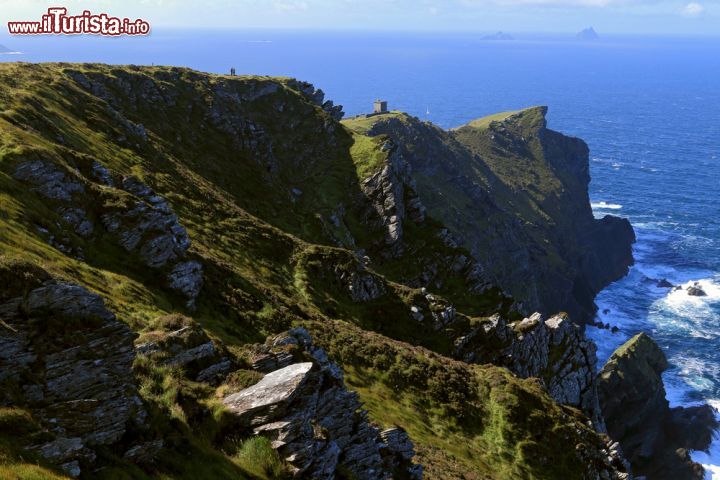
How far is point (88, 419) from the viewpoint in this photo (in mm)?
15758

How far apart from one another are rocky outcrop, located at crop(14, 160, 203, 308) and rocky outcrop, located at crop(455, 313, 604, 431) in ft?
102

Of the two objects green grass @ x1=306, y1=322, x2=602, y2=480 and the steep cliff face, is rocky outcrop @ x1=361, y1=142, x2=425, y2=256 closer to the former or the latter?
green grass @ x1=306, y1=322, x2=602, y2=480

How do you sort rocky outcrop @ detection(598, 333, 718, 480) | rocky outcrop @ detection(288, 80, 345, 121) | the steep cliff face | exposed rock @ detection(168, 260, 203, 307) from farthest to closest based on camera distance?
1. the steep cliff face
2. rocky outcrop @ detection(288, 80, 345, 121)
3. rocky outcrop @ detection(598, 333, 718, 480)
4. exposed rock @ detection(168, 260, 203, 307)

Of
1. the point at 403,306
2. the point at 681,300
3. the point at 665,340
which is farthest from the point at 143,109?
the point at 681,300

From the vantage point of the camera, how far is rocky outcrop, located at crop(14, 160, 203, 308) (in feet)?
124

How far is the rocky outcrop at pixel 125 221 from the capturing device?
124ft

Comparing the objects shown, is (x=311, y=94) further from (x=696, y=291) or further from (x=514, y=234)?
(x=696, y=291)

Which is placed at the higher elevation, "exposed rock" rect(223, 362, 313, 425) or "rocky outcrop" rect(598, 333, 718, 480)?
"exposed rock" rect(223, 362, 313, 425)

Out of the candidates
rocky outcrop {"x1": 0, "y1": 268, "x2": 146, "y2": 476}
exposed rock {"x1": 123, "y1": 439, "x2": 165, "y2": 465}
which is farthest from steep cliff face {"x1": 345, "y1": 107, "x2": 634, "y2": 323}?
exposed rock {"x1": 123, "y1": 439, "x2": 165, "y2": 465}

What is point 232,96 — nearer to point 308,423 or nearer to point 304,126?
point 304,126

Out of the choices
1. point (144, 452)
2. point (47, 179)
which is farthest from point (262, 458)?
point (47, 179)

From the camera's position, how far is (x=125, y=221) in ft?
132

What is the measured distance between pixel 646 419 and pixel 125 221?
95.6m

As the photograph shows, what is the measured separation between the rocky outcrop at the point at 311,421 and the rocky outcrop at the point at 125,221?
53.0ft
